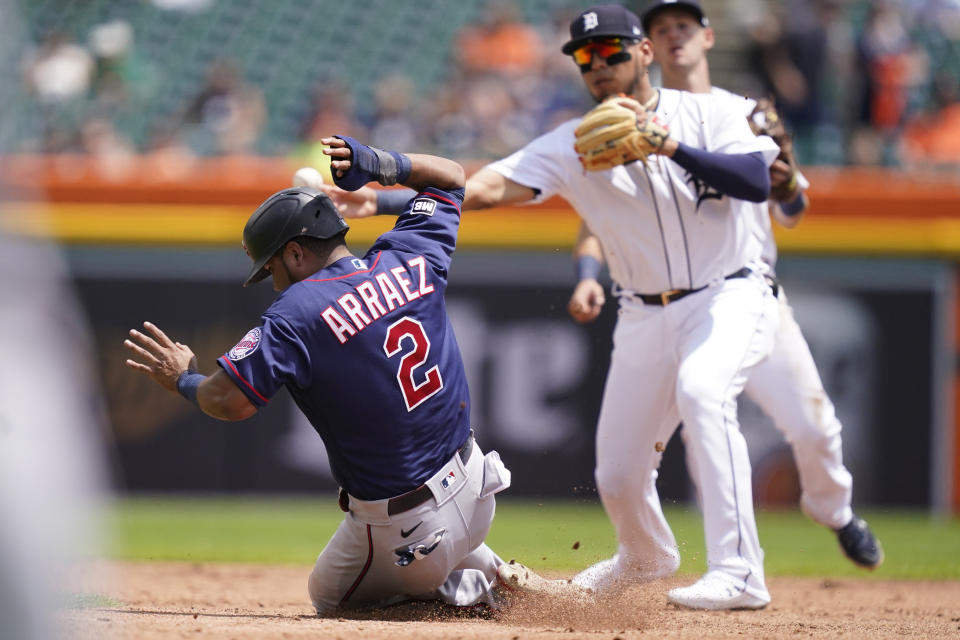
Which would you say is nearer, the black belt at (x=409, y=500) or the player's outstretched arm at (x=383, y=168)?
the black belt at (x=409, y=500)

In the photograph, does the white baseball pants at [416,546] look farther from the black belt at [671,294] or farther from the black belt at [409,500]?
the black belt at [671,294]

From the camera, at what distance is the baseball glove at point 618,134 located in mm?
4512

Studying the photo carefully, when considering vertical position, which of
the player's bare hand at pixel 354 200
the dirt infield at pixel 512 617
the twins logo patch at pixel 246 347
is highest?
the player's bare hand at pixel 354 200

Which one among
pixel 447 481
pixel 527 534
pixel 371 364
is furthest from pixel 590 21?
pixel 527 534

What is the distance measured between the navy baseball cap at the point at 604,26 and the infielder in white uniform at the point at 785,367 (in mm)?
519

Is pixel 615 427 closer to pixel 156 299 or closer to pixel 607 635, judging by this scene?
pixel 607 635

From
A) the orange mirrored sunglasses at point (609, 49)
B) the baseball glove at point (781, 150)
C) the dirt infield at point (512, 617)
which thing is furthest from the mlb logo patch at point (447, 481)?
the baseball glove at point (781, 150)

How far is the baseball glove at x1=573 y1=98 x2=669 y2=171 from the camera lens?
4.51 m

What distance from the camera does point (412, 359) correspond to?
4113 millimetres

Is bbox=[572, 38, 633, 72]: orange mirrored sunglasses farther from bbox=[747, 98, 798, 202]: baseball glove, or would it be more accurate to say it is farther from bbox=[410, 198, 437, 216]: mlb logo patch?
bbox=[410, 198, 437, 216]: mlb logo patch

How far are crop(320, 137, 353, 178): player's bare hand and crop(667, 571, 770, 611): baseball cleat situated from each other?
6.55 ft

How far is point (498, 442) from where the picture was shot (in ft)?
31.0

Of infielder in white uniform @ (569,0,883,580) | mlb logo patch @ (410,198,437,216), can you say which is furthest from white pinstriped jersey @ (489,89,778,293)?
mlb logo patch @ (410,198,437,216)

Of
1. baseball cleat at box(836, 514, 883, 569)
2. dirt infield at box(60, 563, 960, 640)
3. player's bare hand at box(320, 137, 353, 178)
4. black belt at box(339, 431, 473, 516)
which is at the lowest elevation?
baseball cleat at box(836, 514, 883, 569)
